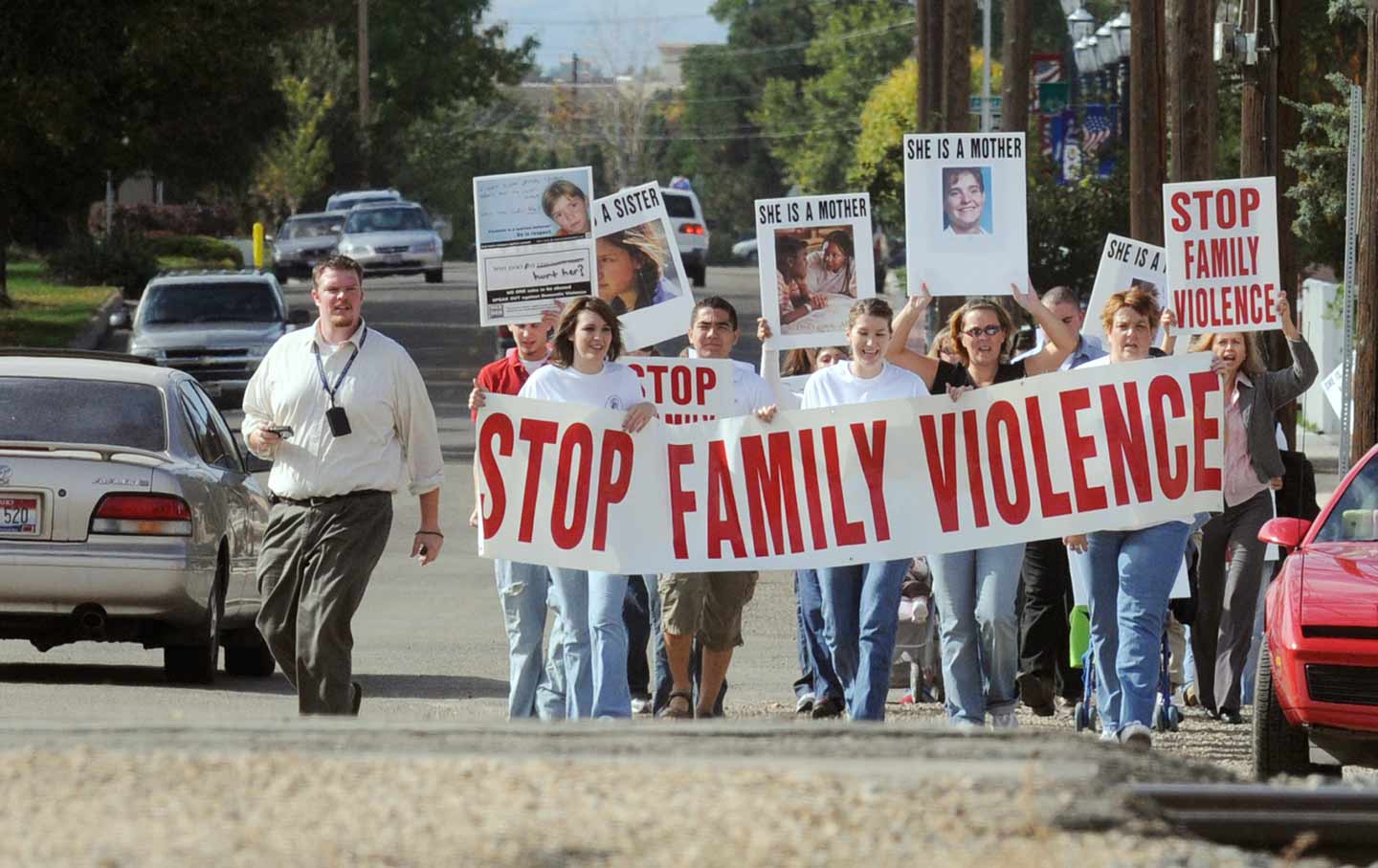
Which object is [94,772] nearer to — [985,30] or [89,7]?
[89,7]

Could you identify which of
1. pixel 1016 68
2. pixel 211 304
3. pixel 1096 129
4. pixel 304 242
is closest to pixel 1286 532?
pixel 211 304

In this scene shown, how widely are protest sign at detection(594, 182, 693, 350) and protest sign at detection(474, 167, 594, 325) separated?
0.44 meters

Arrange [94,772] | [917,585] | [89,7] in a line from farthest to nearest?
[89,7], [917,585], [94,772]

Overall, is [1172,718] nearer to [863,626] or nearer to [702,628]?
[863,626]

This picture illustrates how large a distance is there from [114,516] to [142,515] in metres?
0.13

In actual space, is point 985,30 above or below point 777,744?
above

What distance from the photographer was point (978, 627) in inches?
396

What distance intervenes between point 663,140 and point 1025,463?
4747 inches

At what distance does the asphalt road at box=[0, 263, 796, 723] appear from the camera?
37.4ft

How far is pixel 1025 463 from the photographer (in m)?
10.5

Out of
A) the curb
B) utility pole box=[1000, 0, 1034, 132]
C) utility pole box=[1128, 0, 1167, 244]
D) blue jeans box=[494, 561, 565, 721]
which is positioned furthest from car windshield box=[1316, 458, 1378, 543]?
the curb

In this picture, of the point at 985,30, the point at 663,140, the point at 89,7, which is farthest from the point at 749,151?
the point at 89,7

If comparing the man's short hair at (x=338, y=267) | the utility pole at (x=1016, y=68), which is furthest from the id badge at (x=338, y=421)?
the utility pole at (x=1016, y=68)

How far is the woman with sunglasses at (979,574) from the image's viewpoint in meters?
9.95
